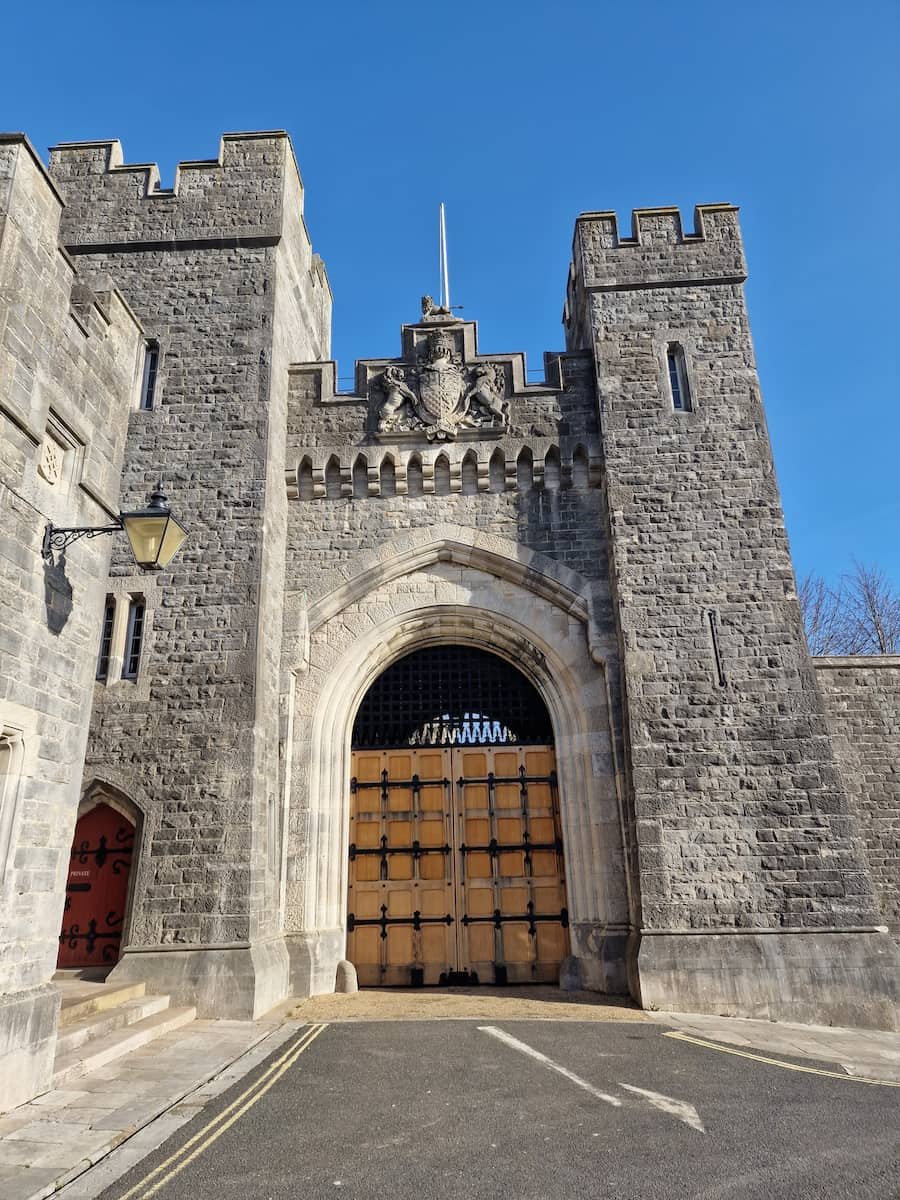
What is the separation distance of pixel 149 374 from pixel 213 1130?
9036mm

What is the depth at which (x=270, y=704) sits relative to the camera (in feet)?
31.2

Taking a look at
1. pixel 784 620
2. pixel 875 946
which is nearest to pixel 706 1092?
pixel 875 946

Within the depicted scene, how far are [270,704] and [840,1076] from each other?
658 centimetres

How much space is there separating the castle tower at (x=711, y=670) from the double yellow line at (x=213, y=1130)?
3.83 metres

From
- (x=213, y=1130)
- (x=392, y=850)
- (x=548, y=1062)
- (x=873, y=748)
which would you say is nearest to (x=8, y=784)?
(x=213, y=1130)

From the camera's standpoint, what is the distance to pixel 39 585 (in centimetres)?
535

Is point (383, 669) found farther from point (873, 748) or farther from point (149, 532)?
point (873, 748)

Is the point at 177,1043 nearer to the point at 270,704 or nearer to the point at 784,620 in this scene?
the point at 270,704

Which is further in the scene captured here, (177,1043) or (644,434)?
(644,434)

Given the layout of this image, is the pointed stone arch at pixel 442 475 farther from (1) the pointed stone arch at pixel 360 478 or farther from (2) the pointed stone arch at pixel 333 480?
(2) the pointed stone arch at pixel 333 480

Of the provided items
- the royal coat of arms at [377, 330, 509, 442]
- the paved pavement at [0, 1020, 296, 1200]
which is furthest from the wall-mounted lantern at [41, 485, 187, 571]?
the royal coat of arms at [377, 330, 509, 442]

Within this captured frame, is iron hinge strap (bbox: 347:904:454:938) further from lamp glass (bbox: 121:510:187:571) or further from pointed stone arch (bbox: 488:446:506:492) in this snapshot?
lamp glass (bbox: 121:510:187:571)

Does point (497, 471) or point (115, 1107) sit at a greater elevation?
point (497, 471)

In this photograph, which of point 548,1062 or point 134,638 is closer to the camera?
point 548,1062
